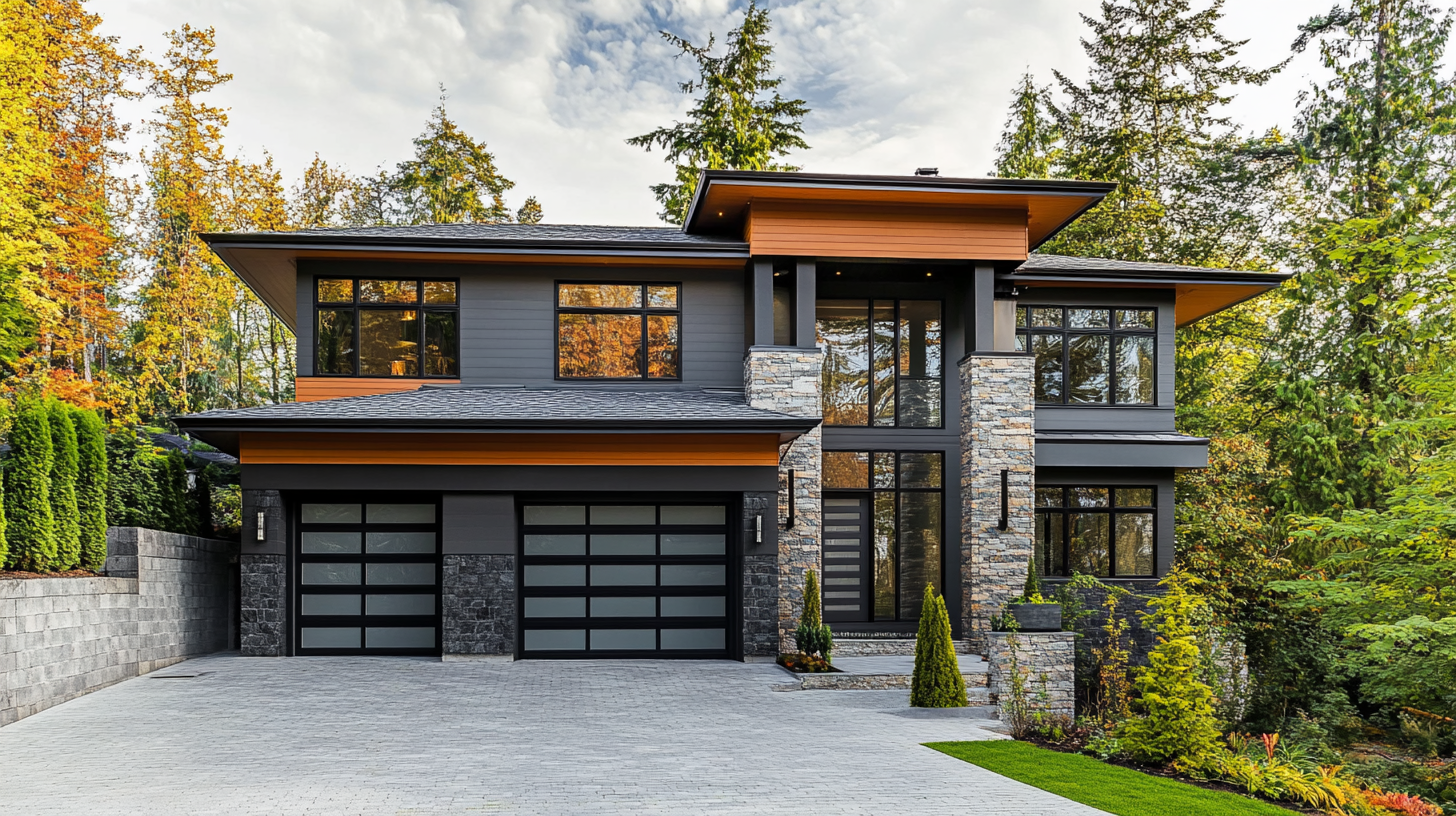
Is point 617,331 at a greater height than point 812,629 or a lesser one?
greater

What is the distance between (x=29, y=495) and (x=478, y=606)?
17.9 feet

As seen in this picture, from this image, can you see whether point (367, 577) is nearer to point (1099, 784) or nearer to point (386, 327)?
point (386, 327)

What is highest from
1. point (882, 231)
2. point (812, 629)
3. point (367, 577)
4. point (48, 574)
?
point (882, 231)

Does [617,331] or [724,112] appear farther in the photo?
[724,112]

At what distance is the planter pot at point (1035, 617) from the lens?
34.9 feet

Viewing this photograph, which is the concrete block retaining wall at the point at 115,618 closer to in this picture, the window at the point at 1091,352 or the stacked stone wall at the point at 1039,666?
the stacked stone wall at the point at 1039,666

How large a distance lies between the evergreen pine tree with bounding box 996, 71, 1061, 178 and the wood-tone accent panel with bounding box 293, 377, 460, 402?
2216cm

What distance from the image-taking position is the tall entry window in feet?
51.7

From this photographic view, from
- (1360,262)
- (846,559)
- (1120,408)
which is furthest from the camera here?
(1360,262)

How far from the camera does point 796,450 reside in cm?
1485

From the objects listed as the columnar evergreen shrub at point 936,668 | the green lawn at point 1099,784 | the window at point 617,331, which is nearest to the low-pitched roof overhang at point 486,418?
the window at point 617,331

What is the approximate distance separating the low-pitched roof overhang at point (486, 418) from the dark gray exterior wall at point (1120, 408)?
5.73 m

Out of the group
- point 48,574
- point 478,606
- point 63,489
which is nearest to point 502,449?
point 478,606

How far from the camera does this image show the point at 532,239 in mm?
14883
